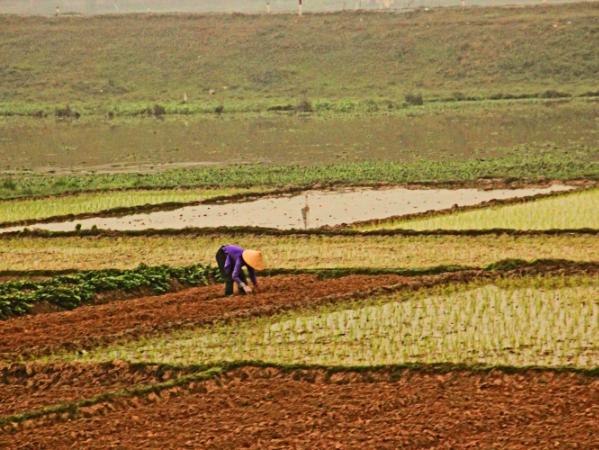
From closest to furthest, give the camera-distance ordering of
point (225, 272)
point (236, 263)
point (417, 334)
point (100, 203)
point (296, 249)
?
point (417, 334) → point (236, 263) → point (225, 272) → point (296, 249) → point (100, 203)

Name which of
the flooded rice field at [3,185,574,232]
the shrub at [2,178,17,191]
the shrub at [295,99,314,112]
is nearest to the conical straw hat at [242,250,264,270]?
the flooded rice field at [3,185,574,232]

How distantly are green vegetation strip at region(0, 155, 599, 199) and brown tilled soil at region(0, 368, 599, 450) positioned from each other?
1514 centimetres

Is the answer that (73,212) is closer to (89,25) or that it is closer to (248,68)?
(248,68)

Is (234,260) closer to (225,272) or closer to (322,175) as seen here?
(225,272)

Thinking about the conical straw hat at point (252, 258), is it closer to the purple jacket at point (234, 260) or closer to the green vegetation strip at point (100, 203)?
the purple jacket at point (234, 260)

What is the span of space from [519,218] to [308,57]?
4213 cm

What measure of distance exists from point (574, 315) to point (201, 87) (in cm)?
4640

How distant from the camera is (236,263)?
13953 mm

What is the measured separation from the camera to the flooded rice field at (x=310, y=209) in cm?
2069

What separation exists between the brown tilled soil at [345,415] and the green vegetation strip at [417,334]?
0.56 metres

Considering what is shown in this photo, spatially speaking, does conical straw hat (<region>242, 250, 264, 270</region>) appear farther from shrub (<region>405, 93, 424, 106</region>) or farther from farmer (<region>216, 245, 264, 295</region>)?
shrub (<region>405, 93, 424, 106</region>)

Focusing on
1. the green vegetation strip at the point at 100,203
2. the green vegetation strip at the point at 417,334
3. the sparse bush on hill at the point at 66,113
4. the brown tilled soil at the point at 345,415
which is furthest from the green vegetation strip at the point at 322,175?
the sparse bush on hill at the point at 66,113

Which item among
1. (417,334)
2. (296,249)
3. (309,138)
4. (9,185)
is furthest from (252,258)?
(309,138)

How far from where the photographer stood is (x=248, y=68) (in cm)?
6047
